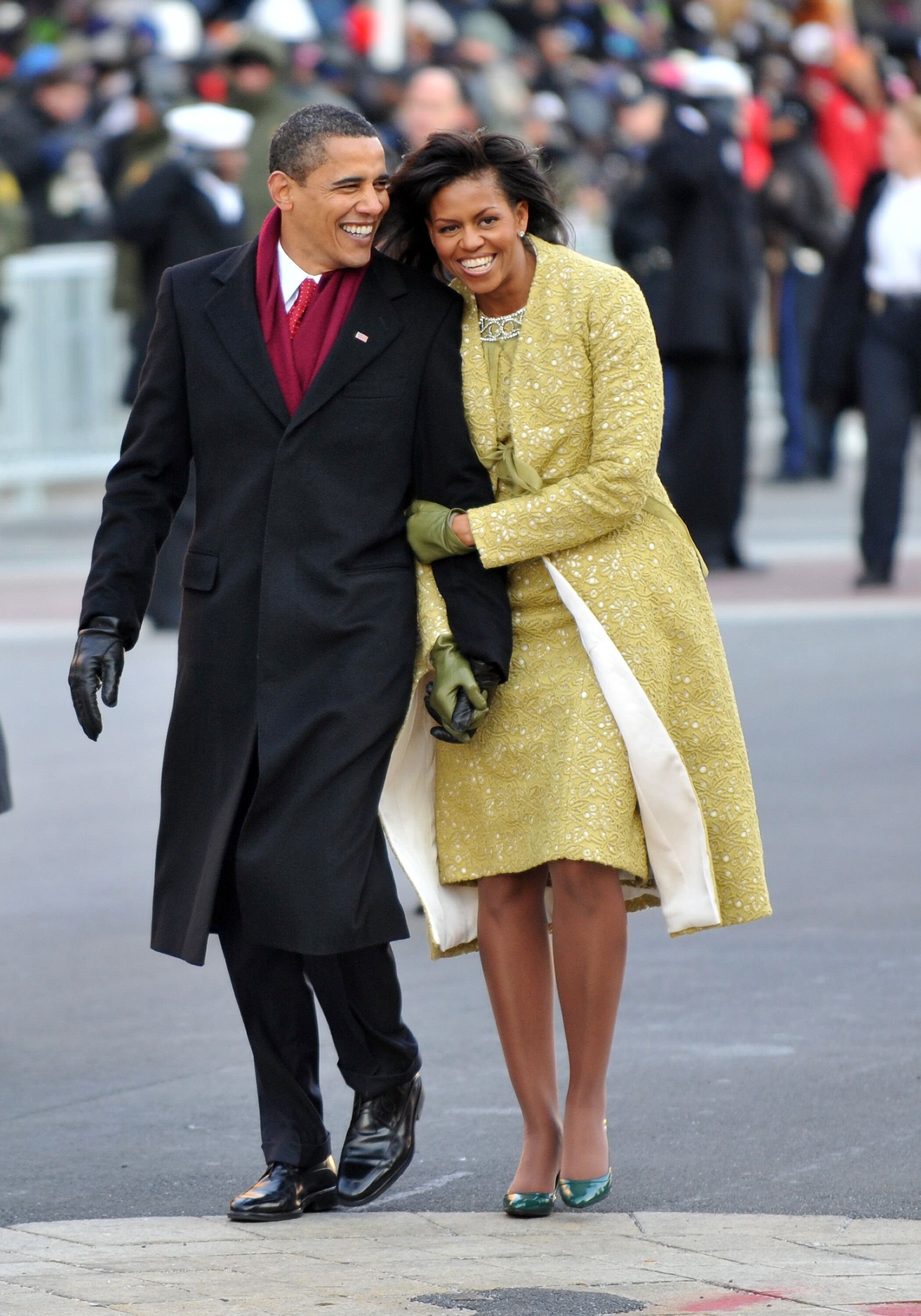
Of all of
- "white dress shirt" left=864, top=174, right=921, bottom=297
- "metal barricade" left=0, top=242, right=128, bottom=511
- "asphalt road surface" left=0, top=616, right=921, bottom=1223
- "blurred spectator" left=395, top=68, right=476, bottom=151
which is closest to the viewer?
"asphalt road surface" left=0, top=616, right=921, bottom=1223

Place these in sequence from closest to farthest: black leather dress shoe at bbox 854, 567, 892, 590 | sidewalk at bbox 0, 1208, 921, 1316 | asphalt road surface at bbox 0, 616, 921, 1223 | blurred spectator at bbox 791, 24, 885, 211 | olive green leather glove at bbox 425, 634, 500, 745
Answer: sidewalk at bbox 0, 1208, 921, 1316
olive green leather glove at bbox 425, 634, 500, 745
asphalt road surface at bbox 0, 616, 921, 1223
black leather dress shoe at bbox 854, 567, 892, 590
blurred spectator at bbox 791, 24, 885, 211

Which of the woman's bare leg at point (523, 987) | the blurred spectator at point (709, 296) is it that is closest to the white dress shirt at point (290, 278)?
the woman's bare leg at point (523, 987)

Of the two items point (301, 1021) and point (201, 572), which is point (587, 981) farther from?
point (201, 572)

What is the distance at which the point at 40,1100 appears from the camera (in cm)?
527

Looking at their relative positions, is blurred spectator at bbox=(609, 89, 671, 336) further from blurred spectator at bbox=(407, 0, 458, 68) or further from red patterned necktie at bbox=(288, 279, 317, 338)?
blurred spectator at bbox=(407, 0, 458, 68)

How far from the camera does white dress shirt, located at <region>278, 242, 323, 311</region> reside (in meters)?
4.48

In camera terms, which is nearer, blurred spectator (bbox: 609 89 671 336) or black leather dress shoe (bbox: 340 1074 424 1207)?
black leather dress shoe (bbox: 340 1074 424 1207)

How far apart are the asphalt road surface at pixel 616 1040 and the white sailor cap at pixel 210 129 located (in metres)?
3.57

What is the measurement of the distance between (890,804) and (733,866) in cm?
339

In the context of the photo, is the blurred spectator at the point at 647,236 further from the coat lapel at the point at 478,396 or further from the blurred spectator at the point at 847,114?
the coat lapel at the point at 478,396

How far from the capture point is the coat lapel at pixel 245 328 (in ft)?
14.4

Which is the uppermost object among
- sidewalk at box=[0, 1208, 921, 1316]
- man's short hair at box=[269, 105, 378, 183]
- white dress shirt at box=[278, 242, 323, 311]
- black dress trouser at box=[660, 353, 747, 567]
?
man's short hair at box=[269, 105, 378, 183]

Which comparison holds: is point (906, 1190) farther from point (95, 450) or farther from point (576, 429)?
point (95, 450)

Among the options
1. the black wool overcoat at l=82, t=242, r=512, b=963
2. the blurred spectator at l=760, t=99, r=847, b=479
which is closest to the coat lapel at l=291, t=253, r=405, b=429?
the black wool overcoat at l=82, t=242, r=512, b=963
